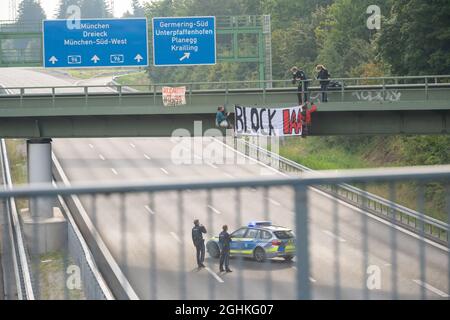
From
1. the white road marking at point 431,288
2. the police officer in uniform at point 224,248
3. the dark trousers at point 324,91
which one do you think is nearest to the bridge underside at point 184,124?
the dark trousers at point 324,91

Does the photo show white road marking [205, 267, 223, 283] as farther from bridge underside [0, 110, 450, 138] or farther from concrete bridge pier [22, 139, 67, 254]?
bridge underside [0, 110, 450, 138]

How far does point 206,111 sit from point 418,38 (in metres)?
14.3

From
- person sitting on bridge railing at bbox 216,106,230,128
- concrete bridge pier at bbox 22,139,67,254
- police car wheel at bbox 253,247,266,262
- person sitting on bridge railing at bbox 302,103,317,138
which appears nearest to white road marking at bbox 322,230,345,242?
police car wheel at bbox 253,247,266,262

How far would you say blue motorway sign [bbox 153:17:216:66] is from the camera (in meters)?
42.7

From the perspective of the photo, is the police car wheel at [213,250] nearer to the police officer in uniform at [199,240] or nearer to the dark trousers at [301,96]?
the police officer in uniform at [199,240]

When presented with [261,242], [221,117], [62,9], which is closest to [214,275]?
[261,242]

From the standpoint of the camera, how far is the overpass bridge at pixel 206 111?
31469 mm

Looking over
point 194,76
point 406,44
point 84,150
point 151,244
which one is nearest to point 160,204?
point 151,244

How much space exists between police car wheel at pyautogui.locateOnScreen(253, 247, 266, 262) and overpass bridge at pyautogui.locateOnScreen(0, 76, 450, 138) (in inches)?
1040

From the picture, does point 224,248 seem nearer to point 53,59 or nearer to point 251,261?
point 251,261

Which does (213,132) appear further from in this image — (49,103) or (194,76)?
(194,76)

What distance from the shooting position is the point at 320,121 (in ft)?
107

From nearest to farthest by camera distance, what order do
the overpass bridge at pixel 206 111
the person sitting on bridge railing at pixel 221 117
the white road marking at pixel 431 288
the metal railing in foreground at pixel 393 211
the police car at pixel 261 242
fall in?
the police car at pixel 261 242, the metal railing in foreground at pixel 393 211, the white road marking at pixel 431 288, the overpass bridge at pixel 206 111, the person sitting on bridge railing at pixel 221 117
